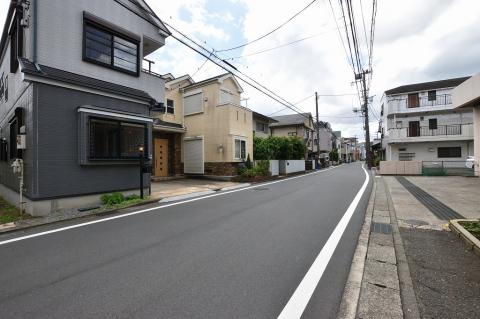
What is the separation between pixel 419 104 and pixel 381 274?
32477mm

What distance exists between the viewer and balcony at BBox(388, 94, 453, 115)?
28234 millimetres

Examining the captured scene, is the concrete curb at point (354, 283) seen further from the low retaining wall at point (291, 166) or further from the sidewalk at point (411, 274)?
the low retaining wall at point (291, 166)

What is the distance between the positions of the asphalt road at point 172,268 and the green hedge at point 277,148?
14.9 m

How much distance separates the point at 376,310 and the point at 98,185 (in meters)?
8.63

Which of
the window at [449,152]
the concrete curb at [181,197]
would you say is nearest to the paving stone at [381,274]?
the concrete curb at [181,197]

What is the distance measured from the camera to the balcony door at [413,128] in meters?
29.4

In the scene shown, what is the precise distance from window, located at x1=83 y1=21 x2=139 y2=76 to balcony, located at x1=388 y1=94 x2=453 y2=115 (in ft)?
96.7

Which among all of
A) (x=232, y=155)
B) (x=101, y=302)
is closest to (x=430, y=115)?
(x=232, y=155)

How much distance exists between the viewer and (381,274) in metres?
3.75

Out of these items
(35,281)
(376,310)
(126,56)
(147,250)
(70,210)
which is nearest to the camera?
(376,310)

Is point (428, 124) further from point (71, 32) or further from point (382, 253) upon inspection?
point (71, 32)

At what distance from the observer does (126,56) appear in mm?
10734

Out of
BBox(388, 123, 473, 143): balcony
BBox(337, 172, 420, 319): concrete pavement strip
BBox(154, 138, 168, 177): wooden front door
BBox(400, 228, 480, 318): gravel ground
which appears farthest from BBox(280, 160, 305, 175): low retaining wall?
BBox(400, 228, 480, 318): gravel ground

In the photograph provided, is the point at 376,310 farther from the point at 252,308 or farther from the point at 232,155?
the point at 232,155
